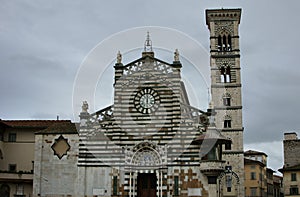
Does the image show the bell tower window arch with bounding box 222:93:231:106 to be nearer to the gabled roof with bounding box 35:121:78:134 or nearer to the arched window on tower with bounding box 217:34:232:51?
the arched window on tower with bounding box 217:34:232:51

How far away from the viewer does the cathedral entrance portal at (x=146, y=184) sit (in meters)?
32.8

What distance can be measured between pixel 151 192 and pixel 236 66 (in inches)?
865

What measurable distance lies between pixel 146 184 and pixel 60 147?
6.73 metres

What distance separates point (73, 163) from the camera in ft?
109

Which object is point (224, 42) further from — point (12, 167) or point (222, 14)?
point (12, 167)

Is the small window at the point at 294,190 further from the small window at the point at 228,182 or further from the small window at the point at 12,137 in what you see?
the small window at the point at 12,137

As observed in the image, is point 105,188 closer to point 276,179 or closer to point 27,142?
point 27,142

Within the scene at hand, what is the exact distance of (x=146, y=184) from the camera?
33000mm

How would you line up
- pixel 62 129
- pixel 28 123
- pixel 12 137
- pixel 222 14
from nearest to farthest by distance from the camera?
pixel 62 129, pixel 12 137, pixel 28 123, pixel 222 14

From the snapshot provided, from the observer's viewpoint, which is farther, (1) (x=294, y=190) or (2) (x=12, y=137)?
(1) (x=294, y=190)

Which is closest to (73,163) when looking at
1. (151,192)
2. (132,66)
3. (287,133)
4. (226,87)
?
(151,192)

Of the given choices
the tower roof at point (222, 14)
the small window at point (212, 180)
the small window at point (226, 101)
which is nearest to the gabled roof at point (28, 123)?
the small window at point (212, 180)

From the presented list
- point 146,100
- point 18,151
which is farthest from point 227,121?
point 18,151

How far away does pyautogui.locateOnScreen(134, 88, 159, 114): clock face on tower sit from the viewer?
33562 millimetres
